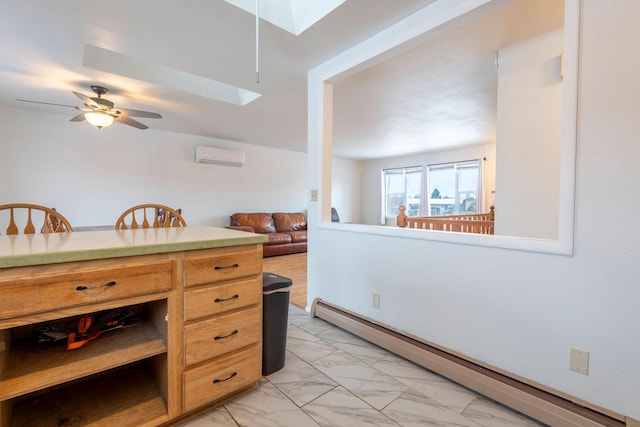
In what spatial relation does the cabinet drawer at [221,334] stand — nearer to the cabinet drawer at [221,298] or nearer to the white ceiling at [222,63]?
the cabinet drawer at [221,298]

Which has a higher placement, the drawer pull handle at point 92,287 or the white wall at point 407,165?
the white wall at point 407,165

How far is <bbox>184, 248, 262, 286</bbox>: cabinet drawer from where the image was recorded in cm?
132

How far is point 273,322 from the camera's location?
1764 millimetres

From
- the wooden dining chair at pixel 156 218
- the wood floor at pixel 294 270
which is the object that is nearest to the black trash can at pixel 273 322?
the wooden dining chair at pixel 156 218

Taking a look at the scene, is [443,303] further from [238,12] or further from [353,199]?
[353,199]

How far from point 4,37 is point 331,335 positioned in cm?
345

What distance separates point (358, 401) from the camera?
1531mm

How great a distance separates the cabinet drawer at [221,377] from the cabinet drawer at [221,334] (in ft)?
0.16

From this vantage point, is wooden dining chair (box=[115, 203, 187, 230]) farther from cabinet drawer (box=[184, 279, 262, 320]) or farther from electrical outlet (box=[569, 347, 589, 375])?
electrical outlet (box=[569, 347, 589, 375])

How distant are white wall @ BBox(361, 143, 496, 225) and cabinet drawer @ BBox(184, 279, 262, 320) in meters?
6.19

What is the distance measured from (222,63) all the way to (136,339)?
2311 mm

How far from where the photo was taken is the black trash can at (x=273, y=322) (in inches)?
68.7

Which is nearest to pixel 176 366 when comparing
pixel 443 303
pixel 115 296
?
pixel 115 296

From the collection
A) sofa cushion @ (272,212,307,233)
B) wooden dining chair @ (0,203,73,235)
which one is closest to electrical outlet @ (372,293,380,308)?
wooden dining chair @ (0,203,73,235)
